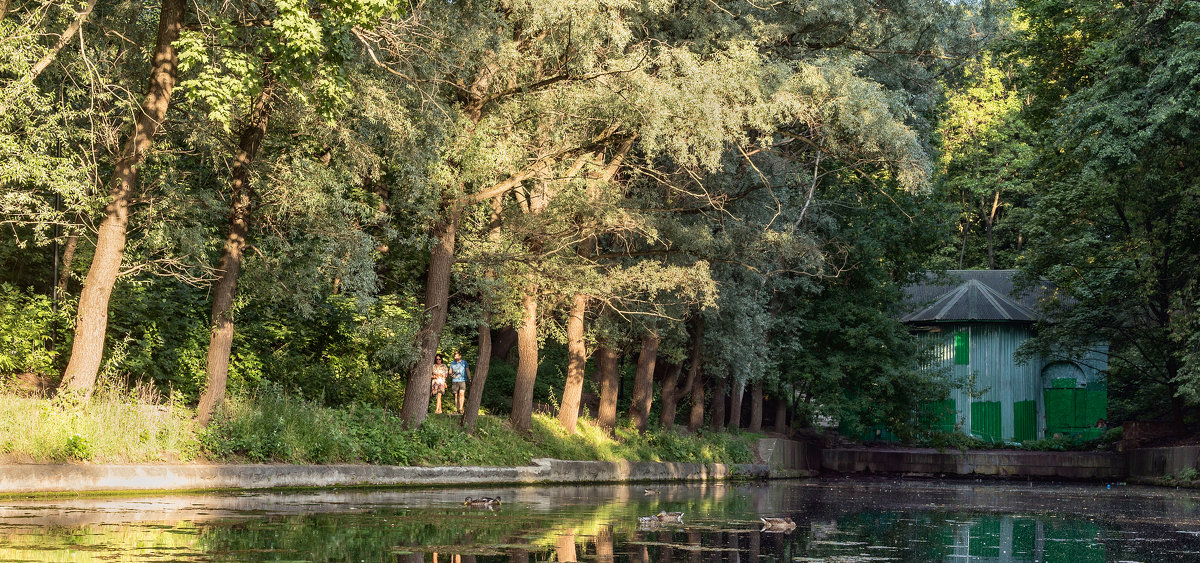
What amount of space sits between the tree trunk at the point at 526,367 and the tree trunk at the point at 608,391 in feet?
15.9

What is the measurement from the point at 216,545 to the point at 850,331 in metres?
36.0

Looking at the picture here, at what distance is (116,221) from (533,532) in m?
9.48

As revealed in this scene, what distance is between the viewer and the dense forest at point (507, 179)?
1823 cm

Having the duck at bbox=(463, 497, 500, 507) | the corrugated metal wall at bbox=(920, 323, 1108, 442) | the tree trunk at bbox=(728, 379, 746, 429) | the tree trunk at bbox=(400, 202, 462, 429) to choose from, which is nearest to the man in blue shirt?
the tree trunk at bbox=(400, 202, 462, 429)

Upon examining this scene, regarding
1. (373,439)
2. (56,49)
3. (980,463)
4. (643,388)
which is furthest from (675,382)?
(56,49)

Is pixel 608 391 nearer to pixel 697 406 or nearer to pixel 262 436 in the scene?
pixel 697 406

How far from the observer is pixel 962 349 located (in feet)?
173

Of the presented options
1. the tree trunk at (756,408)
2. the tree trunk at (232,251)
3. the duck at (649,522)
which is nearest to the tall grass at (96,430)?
the tree trunk at (232,251)

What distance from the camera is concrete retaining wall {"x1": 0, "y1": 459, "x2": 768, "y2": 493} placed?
1400 centimetres

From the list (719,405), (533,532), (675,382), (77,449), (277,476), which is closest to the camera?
(533,532)

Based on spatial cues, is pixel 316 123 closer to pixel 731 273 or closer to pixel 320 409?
pixel 320 409

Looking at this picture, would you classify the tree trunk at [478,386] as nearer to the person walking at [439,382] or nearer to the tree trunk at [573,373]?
→ the tree trunk at [573,373]

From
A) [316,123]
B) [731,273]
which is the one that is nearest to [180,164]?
[316,123]

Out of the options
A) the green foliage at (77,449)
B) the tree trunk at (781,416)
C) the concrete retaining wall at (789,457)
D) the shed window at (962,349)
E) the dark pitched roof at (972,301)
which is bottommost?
the green foliage at (77,449)
